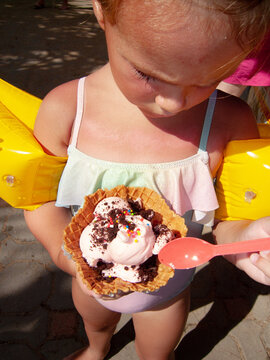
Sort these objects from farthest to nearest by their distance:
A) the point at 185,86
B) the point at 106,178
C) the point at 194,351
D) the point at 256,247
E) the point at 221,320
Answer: the point at 221,320 < the point at 194,351 < the point at 106,178 < the point at 256,247 < the point at 185,86

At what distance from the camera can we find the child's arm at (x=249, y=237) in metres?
1.16

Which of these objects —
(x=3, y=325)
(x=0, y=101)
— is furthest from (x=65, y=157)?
(x=3, y=325)

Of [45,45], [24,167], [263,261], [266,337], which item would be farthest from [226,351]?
[45,45]

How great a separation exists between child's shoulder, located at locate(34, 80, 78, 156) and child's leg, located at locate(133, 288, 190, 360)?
86cm

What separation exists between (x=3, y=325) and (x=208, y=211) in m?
1.82

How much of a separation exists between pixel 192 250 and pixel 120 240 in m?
0.29

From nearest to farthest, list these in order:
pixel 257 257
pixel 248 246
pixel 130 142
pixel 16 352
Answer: pixel 248 246, pixel 257 257, pixel 130 142, pixel 16 352

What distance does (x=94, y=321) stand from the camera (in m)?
1.69

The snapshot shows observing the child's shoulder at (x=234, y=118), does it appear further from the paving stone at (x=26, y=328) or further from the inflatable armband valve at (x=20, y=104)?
the paving stone at (x=26, y=328)

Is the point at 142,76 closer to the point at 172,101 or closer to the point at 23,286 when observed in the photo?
the point at 172,101

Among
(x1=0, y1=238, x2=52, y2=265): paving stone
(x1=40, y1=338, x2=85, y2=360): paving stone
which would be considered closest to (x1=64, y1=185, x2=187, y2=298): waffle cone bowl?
(x1=40, y1=338, x2=85, y2=360): paving stone

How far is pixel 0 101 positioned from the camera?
5.27 ft

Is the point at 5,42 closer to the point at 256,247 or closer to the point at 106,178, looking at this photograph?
the point at 106,178

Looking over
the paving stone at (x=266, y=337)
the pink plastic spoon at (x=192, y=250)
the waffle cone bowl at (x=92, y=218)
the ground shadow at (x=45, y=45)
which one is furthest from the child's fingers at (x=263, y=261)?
the ground shadow at (x=45, y=45)
